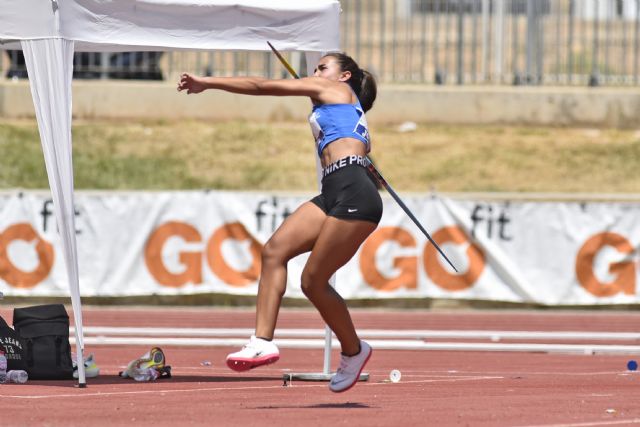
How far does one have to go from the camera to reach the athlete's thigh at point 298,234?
26.5ft

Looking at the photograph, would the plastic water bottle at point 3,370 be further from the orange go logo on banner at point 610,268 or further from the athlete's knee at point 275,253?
the orange go logo on banner at point 610,268

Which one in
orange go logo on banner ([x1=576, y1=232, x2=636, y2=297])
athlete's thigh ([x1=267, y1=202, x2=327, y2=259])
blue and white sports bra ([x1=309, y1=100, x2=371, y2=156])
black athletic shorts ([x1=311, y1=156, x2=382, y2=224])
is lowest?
orange go logo on banner ([x1=576, y1=232, x2=636, y2=297])

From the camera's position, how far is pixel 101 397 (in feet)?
28.6

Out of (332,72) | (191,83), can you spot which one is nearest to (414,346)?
(332,72)

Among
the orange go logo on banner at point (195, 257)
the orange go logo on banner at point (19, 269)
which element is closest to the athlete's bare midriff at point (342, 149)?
the orange go logo on banner at point (195, 257)

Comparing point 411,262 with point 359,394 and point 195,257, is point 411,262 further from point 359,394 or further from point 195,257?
point 359,394

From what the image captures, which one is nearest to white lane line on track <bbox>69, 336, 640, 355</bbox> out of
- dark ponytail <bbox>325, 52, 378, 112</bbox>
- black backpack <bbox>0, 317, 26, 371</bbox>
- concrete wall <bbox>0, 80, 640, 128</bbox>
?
black backpack <bbox>0, 317, 26, 371</bbox>

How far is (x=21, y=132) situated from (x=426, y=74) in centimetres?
756

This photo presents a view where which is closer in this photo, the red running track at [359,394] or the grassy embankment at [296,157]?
the red running track at [359,394]

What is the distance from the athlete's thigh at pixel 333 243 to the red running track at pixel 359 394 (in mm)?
812

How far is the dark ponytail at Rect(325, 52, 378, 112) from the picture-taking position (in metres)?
8.84

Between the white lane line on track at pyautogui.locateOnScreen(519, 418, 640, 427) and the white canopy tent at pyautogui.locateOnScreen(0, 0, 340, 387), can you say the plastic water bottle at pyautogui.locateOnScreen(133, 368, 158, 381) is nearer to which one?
the white canopy tent at pyautogui.locateOnScreen(0, 0, 340, 387)

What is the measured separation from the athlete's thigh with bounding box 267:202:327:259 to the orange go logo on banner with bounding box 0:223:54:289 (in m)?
11.0

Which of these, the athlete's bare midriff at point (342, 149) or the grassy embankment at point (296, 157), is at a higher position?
the athlete's bare midriff at point (342, 149)
